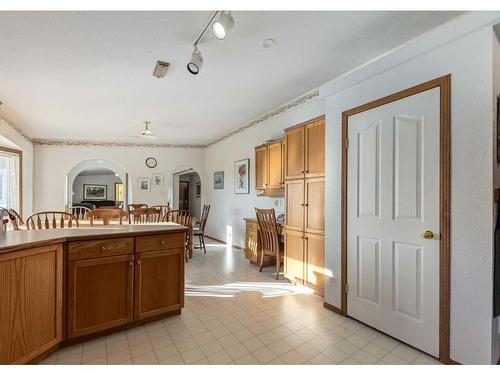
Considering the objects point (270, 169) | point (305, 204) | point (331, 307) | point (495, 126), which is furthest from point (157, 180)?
point (495, 126)

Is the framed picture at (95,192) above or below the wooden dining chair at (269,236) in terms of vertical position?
above

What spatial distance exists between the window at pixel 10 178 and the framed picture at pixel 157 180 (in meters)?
2.74

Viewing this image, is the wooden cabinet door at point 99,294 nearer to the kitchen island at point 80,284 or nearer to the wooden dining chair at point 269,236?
the kitchen island at point 80,284

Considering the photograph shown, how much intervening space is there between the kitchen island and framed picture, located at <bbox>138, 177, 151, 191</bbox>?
5194 mm

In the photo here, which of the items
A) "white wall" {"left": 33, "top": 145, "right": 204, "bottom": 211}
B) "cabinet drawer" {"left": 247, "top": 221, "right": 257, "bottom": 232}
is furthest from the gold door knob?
"white wall" {"left": 33, "top": 145, "right": 204, "bottom": 211}

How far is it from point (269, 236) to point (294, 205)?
0.69m

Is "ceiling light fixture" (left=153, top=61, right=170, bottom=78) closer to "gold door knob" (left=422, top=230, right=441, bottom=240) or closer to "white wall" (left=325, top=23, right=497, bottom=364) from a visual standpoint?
"white wall" (left=325, top=23, right=497, bottom=364)

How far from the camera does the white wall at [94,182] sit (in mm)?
12164

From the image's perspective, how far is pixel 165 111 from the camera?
4.47 meters

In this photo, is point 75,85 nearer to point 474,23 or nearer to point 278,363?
point 278,363

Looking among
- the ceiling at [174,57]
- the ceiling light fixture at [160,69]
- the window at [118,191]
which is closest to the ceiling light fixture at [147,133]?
the ceiling at [174,57]

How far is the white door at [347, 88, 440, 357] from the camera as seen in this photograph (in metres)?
2.03

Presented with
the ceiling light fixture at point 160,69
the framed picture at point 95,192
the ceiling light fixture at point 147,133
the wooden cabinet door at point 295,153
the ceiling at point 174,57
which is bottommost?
the framed picture at point 95,192

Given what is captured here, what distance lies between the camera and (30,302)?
1774 mm
